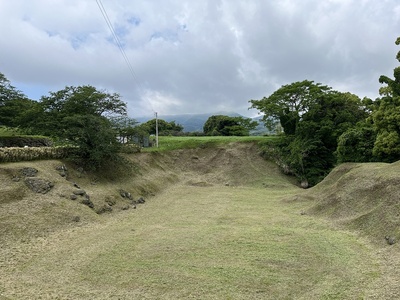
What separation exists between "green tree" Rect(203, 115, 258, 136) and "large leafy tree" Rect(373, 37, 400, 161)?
3276 cm

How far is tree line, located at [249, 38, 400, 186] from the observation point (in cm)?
1395

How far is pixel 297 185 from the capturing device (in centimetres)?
2238

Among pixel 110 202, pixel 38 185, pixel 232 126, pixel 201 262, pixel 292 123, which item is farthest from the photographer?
pixel 232 126

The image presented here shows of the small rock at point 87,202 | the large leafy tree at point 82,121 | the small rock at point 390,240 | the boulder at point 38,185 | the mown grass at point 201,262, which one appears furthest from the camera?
the large leafy tree at point 82,121

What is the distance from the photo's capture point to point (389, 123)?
530 inches

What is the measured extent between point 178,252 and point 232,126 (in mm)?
42501

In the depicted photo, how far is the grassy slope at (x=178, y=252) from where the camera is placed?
17.9ft

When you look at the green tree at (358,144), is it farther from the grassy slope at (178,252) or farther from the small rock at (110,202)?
the small rock at (110,202)

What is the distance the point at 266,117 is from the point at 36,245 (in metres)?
23.0

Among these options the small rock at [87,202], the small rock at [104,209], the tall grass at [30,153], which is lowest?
the small rock at [104,209]

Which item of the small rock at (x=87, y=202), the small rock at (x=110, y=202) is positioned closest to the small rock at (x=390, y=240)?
the small rock at (x=87, y=202)

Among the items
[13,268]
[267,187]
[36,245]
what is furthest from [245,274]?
[267,187]

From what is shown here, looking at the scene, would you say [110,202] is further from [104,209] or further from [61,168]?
[61,168]

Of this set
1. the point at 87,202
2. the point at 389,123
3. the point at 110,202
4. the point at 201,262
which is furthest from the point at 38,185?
the point at 389,123
